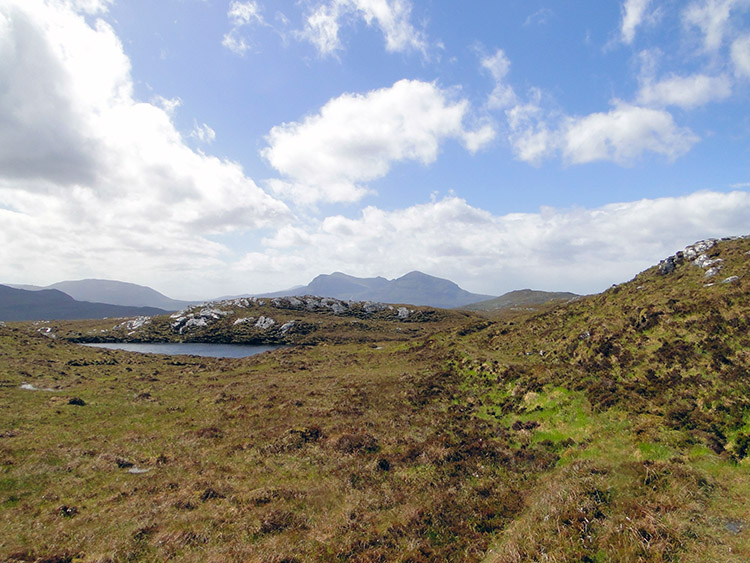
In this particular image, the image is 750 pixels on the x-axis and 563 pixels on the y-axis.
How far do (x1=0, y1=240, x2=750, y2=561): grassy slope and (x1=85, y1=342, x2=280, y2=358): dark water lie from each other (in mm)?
50635

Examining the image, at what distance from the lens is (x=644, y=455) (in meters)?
15.7

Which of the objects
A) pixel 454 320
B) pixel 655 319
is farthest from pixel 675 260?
pixel 454 320

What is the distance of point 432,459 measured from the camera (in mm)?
19312

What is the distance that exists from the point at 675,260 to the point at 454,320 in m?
99.7

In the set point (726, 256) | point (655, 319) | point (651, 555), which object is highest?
point (726, 256)

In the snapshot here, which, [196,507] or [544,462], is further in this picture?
[544,462]

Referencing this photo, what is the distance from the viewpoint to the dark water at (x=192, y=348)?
3523 inches

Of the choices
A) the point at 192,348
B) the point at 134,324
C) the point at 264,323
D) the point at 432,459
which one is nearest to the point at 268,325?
the point at 264,323

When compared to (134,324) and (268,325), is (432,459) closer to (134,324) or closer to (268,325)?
(268,325)

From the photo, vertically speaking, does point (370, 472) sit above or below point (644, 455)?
below

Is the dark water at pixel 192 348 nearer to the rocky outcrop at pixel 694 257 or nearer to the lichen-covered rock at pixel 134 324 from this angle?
the lichen-covered rock at pixel 134 324

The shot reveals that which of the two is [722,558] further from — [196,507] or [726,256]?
[726,256]

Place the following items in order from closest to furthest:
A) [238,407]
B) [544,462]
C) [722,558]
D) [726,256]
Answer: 1. [722,558]
2. [544,462]
3. [238,407]
4. [726,256]

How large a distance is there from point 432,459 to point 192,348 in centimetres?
9778
